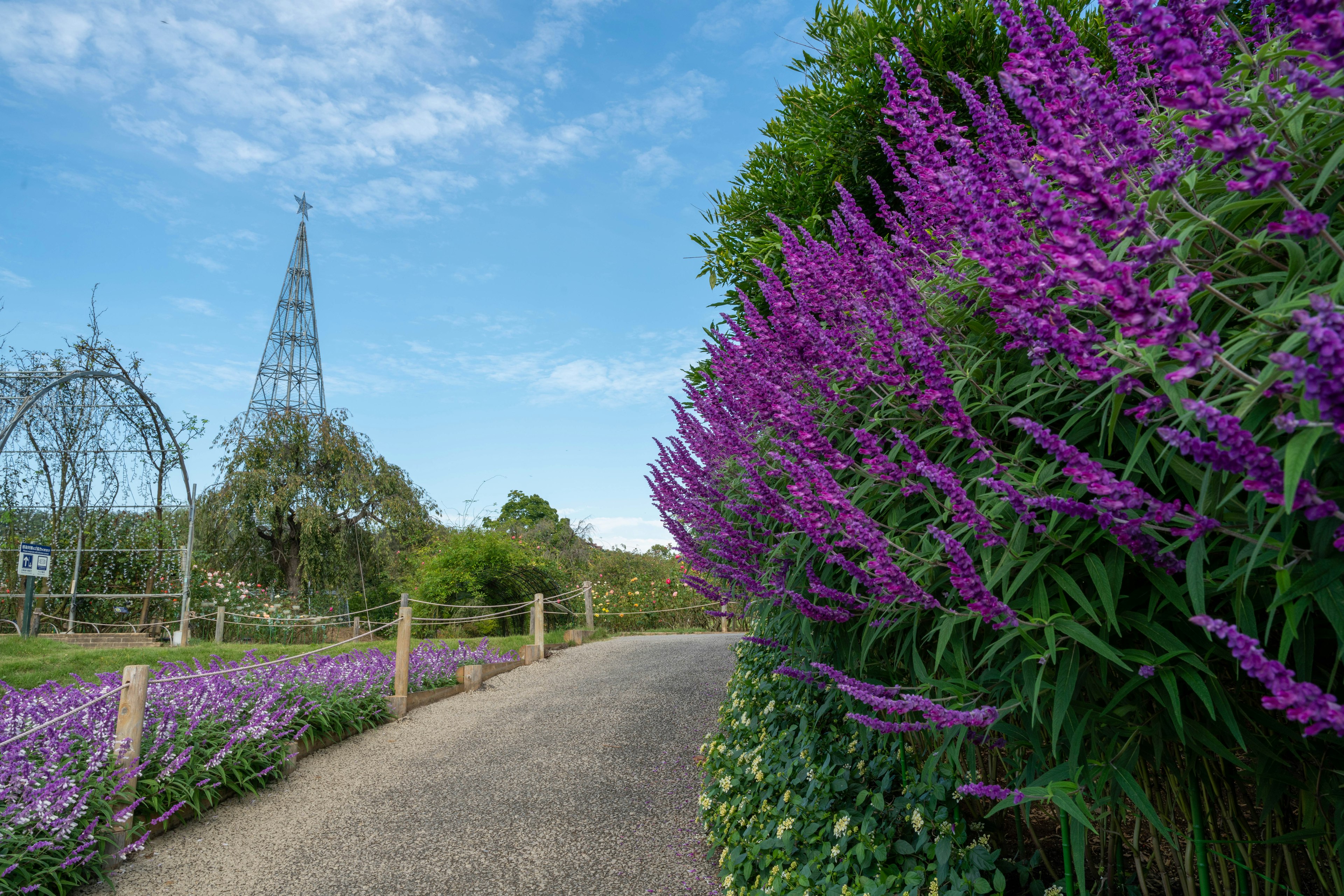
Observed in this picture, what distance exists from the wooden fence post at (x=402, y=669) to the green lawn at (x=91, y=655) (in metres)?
1.71

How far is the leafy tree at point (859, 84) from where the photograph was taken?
4.31m

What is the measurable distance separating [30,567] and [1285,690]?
1543 cm

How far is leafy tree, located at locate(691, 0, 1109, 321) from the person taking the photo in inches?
170

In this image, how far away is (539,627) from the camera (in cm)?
1080

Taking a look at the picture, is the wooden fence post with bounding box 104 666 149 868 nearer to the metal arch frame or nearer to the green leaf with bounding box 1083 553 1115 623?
the green leaf with bounding box 1083 553 1115 623

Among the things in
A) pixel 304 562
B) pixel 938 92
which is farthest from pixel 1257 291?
pixel 304 562

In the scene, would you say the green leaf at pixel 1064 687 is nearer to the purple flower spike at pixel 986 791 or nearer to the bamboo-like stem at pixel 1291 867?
the purple flower spike at pixel 986 791

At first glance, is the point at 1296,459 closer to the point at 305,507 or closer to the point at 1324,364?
the point at 1324,364

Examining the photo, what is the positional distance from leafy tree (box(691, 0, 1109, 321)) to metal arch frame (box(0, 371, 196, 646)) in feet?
36.9

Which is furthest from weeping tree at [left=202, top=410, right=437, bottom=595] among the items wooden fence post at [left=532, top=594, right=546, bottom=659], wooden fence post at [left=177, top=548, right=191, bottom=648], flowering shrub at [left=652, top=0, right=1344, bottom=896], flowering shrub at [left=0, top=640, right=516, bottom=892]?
flowering shrub at [left=652, top=0, right=1344, bottom=896]

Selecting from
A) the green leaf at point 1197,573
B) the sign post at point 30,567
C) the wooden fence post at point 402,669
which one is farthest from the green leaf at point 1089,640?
the sign post at point 30,567

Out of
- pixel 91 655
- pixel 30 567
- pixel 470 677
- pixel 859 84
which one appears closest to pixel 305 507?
pixel 30 567

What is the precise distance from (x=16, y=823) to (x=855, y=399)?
15.6 ft

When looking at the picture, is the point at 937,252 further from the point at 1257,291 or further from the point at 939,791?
the point at 939,791
